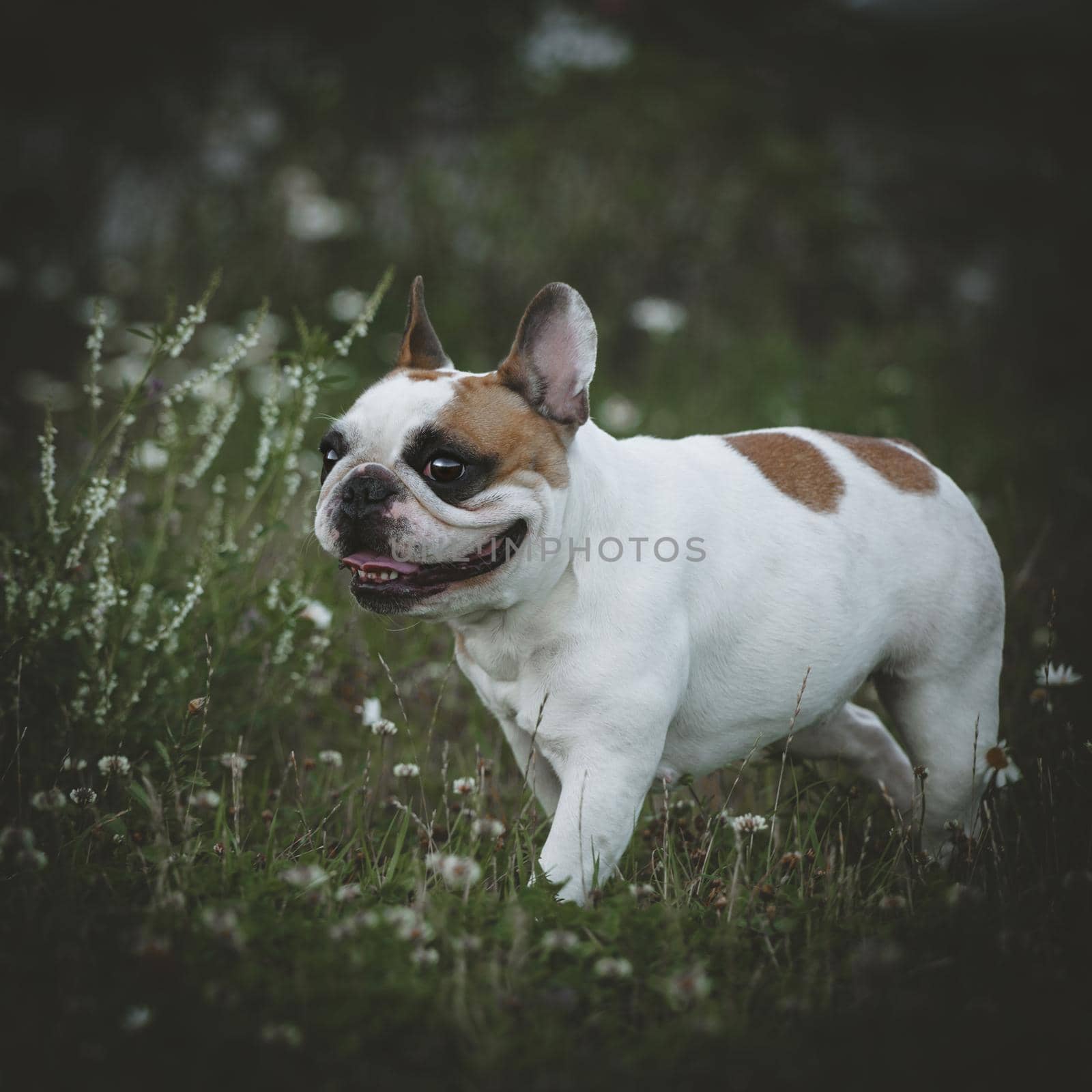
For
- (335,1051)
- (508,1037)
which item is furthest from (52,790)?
(508,1037)

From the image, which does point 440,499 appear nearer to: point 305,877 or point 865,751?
point 305,877

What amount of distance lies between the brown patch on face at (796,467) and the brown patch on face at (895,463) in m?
0.16

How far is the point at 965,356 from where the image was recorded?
8055 mm

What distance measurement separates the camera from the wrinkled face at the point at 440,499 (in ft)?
8.21

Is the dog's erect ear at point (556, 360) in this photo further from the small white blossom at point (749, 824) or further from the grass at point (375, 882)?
the small white blossom at point (749, 824)

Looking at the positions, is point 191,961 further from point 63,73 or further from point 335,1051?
point 63,73

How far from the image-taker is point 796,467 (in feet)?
10.00

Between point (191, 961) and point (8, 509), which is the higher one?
point (8, 509)

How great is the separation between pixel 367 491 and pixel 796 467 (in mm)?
1286

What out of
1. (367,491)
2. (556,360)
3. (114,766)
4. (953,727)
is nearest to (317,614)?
(114,766)

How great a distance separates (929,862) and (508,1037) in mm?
1463

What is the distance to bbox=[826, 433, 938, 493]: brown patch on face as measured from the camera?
10.2 ft

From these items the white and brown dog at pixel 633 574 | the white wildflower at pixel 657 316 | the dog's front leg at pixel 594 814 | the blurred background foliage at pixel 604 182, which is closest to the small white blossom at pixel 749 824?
the white and brown dog at pixel 633 574

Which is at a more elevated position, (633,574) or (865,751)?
(633,574)
